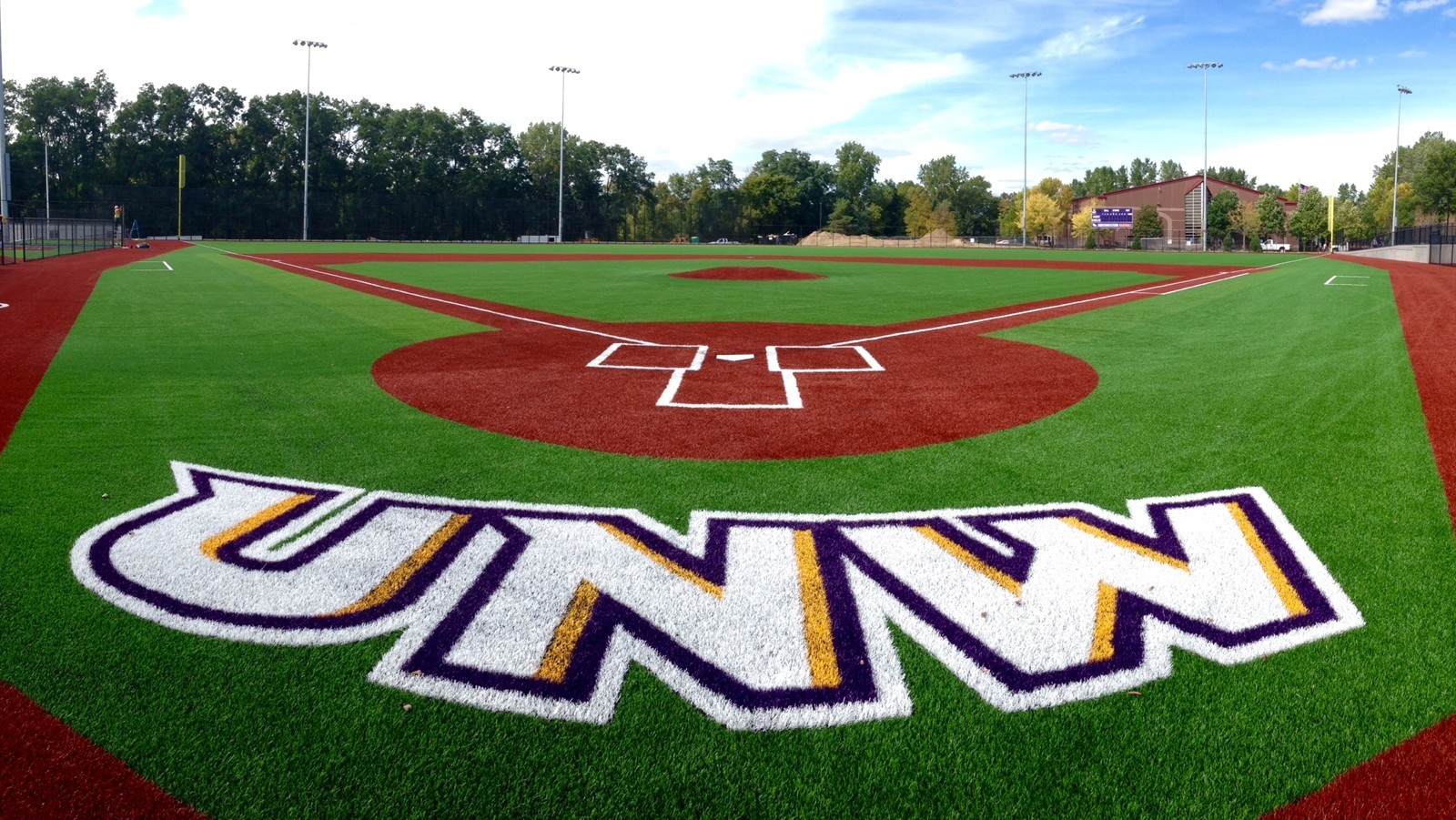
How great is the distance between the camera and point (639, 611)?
379cm

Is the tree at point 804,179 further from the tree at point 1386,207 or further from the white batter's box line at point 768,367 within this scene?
the white batter's box line at point 768,367

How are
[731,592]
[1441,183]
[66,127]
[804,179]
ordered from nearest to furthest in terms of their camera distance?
1. [731,592]
2. [1441,183]
3. [66,127]
4. [804,179]

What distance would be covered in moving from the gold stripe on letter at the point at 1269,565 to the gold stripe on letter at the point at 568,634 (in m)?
3.02

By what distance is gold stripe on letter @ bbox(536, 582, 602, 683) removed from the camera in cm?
330

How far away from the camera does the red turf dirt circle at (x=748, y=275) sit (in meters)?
25.9

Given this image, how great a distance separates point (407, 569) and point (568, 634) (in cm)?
104

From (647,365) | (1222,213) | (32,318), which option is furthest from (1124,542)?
(1222,213)

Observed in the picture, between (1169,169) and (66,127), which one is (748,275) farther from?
(1169,169)

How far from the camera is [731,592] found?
3.97m

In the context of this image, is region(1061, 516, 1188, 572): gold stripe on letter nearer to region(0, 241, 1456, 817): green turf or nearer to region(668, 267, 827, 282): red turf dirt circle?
region(0, 241, 1456, 817): green turf

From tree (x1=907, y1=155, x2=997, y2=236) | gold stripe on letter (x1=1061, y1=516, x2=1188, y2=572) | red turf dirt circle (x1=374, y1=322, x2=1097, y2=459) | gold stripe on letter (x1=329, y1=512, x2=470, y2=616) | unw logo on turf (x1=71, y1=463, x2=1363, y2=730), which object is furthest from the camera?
tree (x1=907, y1=155, x2=997, y2=236)

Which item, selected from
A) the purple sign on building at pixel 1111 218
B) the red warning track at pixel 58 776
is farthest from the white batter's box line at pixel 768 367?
the purple sign on building at pixel 1111 218

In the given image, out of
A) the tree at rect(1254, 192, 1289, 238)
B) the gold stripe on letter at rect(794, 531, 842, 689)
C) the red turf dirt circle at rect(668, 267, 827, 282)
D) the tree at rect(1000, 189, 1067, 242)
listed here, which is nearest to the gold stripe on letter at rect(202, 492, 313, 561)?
the gold stripe on letter at rect(794, 531, 842, 689)

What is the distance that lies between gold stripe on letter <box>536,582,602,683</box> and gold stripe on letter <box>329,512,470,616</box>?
80cm
